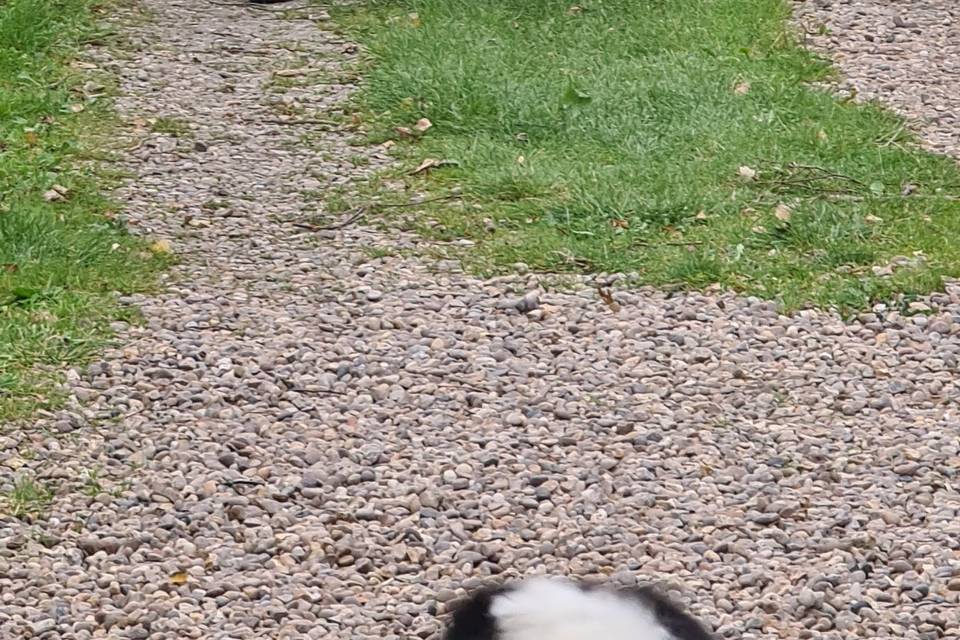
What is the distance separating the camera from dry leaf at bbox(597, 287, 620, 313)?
5.80m

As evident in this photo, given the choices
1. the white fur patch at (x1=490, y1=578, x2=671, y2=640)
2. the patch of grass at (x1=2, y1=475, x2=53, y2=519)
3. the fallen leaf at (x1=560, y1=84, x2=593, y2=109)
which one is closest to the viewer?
the white fur patch at (x1=490, y1=578, x2=671, y2=640)

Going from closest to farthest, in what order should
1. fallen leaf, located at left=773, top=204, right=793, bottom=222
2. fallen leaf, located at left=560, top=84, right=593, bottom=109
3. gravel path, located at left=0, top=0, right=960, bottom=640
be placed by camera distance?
gravel path, located at left=0, top=0, right=960, bottom=640 < fallen leaf, located at left=773, top=204, right=793, bottom=222 < fallen leaf, located at left=560, top=84, right=593, bottom=109

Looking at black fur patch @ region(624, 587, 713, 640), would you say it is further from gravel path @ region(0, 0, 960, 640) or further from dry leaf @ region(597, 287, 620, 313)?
dry leaf @ region(597, 287, 620, 313)

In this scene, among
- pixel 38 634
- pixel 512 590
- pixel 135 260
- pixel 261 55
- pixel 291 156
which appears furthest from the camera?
pixel 261 55

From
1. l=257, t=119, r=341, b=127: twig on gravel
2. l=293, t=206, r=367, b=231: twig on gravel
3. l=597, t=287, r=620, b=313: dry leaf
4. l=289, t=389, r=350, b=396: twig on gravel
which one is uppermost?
l=289, t=389, r=350, b=396: twig on gravel

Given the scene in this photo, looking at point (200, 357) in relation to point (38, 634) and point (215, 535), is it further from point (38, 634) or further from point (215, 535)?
point (38, 634)

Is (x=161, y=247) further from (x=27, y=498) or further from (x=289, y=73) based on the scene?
(x=289, y=73)

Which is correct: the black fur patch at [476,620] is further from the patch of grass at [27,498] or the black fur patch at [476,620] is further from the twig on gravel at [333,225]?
the twig on gravel at [333,225]

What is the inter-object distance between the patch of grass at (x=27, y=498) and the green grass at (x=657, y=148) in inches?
85.8

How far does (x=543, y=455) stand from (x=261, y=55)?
500 centimetres

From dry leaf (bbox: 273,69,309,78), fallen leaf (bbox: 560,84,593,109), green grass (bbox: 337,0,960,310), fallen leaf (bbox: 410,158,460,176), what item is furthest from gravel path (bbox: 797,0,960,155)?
dry leaf (bbox: 273,69,309,78)

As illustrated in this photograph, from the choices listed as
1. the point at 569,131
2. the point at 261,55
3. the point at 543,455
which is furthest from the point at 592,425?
the point at 261,55

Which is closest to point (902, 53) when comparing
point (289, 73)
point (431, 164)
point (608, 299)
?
point (431, 164)

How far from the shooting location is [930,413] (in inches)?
199
